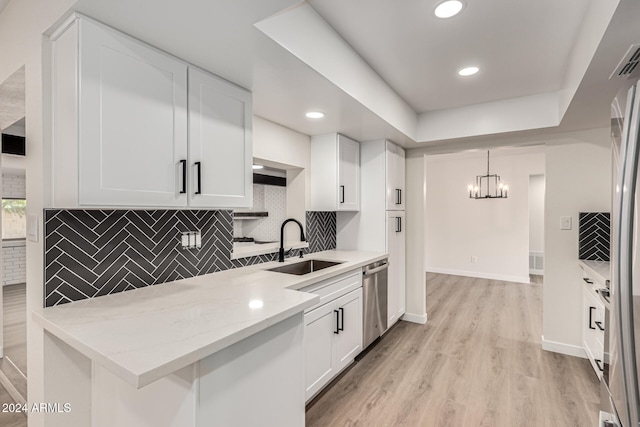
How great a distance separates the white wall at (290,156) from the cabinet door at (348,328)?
35.4 inches

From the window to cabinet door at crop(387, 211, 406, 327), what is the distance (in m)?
6.38

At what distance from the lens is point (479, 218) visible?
6.30 m

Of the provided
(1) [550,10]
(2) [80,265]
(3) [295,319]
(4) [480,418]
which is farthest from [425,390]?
(1) [550,10]

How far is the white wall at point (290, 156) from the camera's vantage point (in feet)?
8.63

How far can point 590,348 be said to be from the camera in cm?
263

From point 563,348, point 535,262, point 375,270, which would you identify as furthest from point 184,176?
point 535,262

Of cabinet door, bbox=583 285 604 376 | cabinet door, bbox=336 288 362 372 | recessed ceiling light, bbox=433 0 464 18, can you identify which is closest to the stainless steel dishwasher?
cabinet door, bbox=336 288 362 372

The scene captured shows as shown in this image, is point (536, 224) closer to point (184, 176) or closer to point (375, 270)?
point (375, 270)

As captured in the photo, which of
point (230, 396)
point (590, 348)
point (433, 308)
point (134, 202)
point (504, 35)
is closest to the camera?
point (230, 396)

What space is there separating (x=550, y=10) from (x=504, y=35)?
0.88 feet

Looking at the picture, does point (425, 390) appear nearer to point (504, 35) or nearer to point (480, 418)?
point (480, 418)

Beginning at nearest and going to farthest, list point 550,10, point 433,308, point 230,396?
point 230,396 < point 550,10 < point 433,308

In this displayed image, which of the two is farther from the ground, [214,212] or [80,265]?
[214,212]

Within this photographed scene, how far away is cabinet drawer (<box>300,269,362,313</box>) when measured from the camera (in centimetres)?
216
